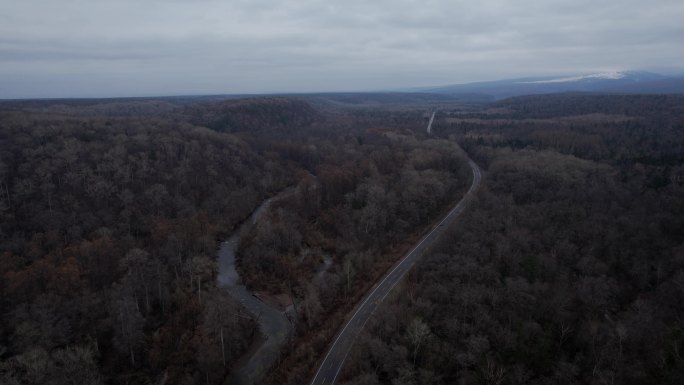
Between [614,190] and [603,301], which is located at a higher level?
[614,190]

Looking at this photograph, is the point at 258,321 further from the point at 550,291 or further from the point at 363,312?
the point at 550,291

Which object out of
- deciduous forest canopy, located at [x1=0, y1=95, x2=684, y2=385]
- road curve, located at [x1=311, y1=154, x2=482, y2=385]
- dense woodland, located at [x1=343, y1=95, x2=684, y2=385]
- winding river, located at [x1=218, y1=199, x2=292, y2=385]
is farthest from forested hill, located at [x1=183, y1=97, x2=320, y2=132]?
dense woodland, located at [x1=343, y1=95, x2=684, y2=385]

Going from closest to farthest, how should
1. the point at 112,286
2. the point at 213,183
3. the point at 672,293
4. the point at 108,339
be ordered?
1. the point at 672,293
2. the point at 108,339
3. the point at 112,286
4. the point at 213,183

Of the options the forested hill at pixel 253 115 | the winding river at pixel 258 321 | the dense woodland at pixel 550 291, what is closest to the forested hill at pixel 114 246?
the winding river at pixel 258 321

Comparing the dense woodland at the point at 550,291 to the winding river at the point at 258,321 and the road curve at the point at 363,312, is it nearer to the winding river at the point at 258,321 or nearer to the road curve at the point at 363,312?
the road curve at the point at 363,312

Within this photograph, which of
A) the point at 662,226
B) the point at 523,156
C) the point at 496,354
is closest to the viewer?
the point at 496,354

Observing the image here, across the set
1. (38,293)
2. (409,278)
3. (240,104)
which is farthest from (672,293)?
(240,104)

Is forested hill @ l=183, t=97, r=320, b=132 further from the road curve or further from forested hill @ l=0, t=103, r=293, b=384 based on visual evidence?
the road curve

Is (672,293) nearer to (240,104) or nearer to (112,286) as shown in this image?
(112,286)
